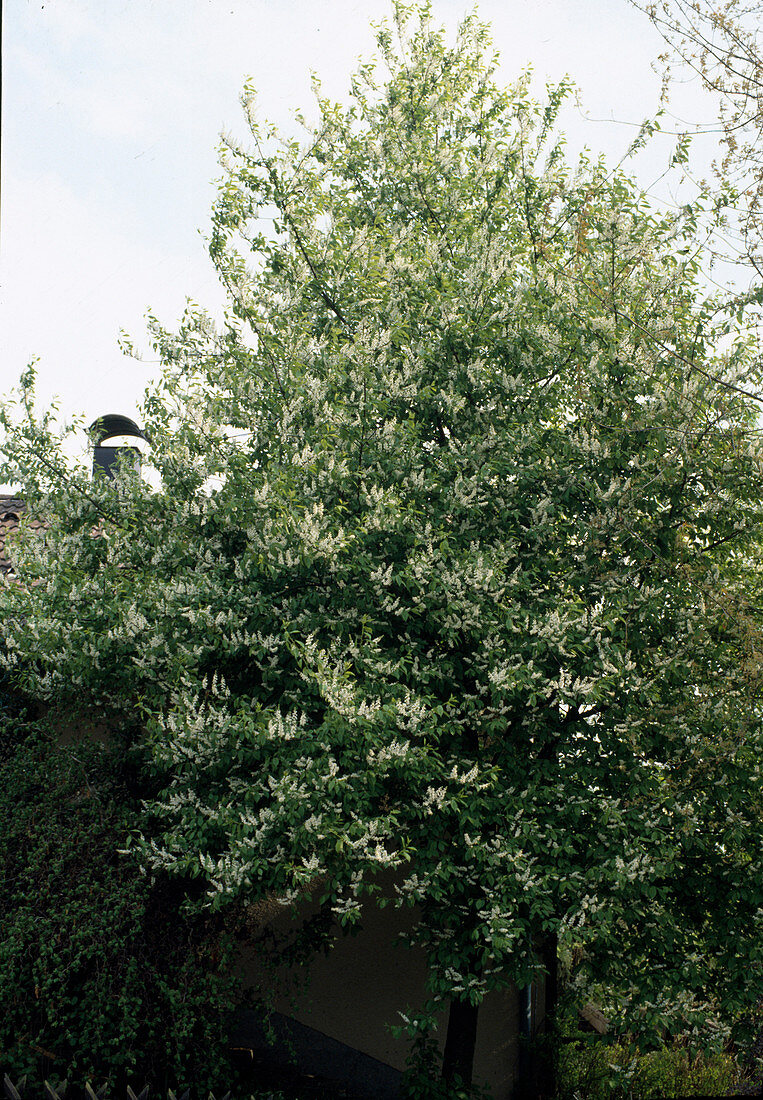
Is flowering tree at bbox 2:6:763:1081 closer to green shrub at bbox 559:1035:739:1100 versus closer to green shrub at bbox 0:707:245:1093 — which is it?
green shrub at bbox 0:707:245:1093

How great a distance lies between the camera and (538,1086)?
10641mm

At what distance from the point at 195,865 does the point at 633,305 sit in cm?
601

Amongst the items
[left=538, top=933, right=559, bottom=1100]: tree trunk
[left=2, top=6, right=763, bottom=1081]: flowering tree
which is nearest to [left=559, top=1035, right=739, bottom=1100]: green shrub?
[left=538, top=933, right=559, bottom=1100]: tree trunk

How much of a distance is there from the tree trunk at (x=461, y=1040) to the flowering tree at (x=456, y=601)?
4cm

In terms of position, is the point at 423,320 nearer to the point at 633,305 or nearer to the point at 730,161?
the point at 633,305

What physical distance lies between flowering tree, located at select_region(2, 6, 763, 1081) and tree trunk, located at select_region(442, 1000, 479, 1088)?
4 centimetres

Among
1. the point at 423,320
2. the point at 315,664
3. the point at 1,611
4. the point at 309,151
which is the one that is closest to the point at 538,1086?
the point at 315,664

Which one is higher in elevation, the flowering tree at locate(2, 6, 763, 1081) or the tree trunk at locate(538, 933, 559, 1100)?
the flowering tree at locate(2, 6, 763, 1081)

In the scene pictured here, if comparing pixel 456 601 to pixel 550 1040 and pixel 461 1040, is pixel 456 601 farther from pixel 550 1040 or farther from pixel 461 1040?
pixel 550 1040

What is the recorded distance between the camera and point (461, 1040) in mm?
8680

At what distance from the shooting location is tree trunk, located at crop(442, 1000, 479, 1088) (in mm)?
8477

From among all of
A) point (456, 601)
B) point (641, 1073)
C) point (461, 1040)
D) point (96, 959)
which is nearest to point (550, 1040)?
point (641, 1073)

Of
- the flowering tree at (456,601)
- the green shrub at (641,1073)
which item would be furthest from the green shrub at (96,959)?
the green shrub at (641,1073)

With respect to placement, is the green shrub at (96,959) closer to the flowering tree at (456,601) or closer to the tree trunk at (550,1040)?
the flowering tree at (456,601)
